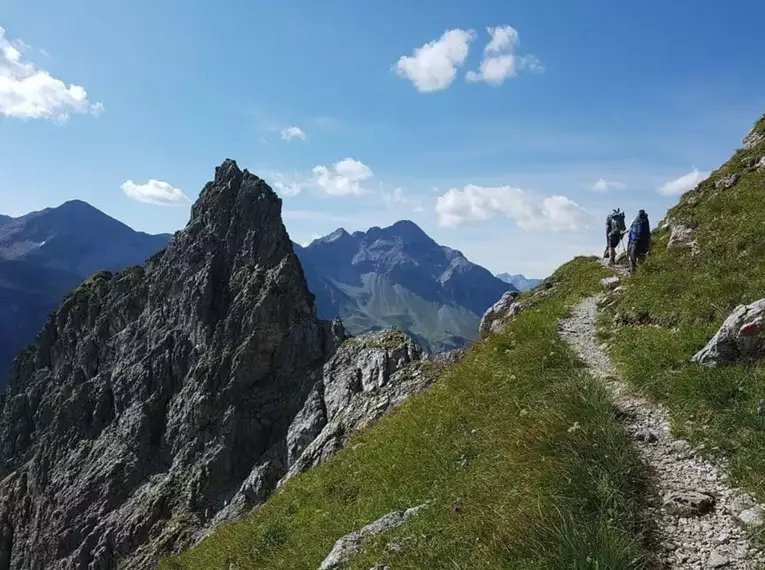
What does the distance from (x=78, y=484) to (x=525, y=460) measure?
85.9m

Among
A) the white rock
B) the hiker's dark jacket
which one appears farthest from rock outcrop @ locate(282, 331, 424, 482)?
the white rock

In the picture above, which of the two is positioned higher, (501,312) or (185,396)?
(501,312)

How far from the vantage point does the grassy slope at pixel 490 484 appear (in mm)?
7035

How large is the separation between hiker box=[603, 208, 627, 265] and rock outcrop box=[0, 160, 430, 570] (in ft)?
53.5

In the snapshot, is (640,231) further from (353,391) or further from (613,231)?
(353,391)

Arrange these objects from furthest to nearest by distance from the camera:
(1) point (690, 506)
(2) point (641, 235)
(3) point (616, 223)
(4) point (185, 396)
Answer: (4) point (185, 396) → (3) point (616, 223) → (2) point (641, 235) → (1) point (690, 506)

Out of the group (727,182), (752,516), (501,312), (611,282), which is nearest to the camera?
(752,516)

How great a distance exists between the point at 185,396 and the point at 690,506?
73812 mm

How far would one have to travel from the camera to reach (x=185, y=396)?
241ft

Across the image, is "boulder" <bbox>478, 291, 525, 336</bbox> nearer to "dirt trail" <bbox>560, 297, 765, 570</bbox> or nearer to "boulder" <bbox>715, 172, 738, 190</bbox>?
"boulder" <bbox>715, 172, 738, 190</bbox>

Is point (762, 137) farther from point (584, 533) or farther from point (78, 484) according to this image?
point (78, 484)

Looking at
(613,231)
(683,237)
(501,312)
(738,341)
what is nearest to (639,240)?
(683,237)

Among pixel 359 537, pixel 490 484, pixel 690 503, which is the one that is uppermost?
pixel 690 503

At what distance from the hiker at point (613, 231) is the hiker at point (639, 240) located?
6901 millimetres
